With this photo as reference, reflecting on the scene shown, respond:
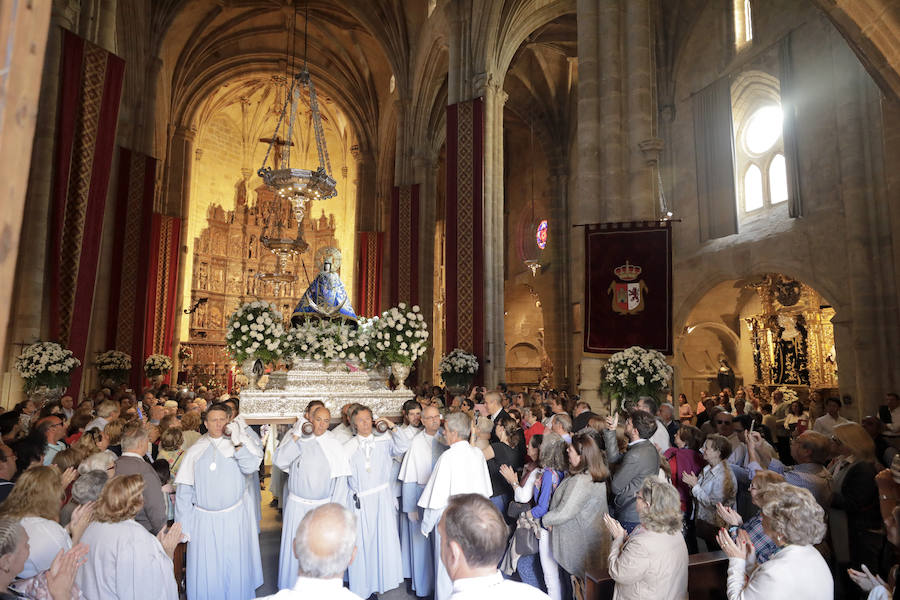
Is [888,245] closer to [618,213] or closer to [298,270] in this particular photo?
[618,213]

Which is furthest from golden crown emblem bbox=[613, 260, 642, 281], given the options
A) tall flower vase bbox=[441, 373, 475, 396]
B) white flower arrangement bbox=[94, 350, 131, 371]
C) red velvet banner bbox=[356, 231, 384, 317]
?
red velvet banner bbox=[356, 231, 384, 317]

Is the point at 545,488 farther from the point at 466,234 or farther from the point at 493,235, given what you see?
the point at 493,235

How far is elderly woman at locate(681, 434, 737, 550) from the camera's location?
419 cm

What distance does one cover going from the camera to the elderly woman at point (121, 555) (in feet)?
8.86

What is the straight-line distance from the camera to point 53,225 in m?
8.75

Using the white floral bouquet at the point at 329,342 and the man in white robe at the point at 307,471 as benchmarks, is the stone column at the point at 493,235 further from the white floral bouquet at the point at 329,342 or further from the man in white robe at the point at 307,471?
the man in white robe at the point at 307,471

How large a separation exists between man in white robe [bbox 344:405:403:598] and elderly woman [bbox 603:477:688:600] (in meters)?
2.22

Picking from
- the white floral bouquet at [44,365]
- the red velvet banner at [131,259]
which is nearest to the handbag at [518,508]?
the white floral bouquet at [44,365]

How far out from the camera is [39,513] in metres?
2.68

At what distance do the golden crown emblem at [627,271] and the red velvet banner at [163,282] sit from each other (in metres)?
15.1

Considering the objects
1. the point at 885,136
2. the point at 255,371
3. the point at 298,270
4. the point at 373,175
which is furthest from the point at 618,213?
the point at 298,270

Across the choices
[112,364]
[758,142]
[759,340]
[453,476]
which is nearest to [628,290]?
[453,476]

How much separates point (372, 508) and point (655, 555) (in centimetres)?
247

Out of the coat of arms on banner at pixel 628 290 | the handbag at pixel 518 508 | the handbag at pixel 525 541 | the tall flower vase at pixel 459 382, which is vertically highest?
the coat of arms on banner at pixel 628 290
